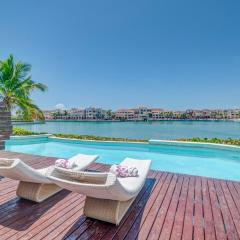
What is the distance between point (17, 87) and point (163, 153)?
10027 mm

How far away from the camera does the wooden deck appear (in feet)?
7.67

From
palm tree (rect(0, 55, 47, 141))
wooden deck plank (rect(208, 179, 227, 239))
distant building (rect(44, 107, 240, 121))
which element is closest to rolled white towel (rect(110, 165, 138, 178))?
wooden deck plank (rect(208, 179, 227, 239))

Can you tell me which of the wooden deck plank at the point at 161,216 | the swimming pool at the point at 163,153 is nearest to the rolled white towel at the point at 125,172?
the wooden deck plank at the point at 161,216

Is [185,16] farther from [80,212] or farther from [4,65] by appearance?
[80,212]

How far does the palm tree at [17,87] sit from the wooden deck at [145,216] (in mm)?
9978

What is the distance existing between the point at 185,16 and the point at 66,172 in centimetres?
1460

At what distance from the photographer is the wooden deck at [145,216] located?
2338 millimetres

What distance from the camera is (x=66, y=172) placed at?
257 cm

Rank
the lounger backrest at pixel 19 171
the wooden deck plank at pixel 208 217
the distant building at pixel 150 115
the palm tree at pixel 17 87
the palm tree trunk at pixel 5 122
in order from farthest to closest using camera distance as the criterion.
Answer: the distant building at pixel 150 115 → the palm tree at pixel 17 87 → the palm tree trunk at pixel 5 122 → the lounger backrest at pixel 19 171 → the wooden deck plank at pixel 208 217

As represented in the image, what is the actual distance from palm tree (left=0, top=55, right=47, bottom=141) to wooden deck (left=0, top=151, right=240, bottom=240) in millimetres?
9978

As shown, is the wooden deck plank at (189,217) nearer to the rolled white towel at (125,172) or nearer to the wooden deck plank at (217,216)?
the wooden deck plank at (217,216)

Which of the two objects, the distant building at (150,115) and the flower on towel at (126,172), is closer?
the flower on towel at (126,172)

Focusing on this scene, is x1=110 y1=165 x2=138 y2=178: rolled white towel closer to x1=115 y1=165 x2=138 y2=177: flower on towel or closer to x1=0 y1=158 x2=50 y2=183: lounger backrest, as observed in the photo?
x1=115 y1=165 x2=138 y2=177: flower on towel

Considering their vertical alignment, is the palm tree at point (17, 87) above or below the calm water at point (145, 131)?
above
